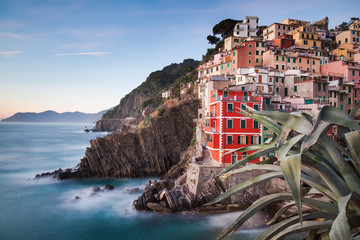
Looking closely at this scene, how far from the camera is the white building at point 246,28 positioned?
2124 inches

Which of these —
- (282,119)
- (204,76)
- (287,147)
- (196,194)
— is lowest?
(196,194)

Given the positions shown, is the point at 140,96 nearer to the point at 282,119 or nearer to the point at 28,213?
the point at 28,213

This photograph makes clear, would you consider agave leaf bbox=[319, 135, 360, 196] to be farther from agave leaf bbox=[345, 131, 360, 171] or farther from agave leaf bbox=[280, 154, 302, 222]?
agave leaf bbox=[280, 154, 302, 222]

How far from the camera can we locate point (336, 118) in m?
3.10

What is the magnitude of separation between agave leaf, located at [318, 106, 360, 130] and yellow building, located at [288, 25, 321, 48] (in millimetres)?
50794

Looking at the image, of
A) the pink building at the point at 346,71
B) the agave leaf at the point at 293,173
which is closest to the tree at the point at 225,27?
the pink building at the point at 346,71

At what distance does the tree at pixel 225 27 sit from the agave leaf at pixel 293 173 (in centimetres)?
6317

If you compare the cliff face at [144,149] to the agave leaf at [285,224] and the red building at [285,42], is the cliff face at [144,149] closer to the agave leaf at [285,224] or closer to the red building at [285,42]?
the red building at [285,42]

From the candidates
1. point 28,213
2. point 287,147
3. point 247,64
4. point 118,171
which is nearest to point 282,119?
point 287,147

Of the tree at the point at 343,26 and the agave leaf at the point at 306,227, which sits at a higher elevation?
the tree at the point at 343,26

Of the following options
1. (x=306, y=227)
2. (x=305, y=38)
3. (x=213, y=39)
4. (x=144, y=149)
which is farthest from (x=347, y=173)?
(x=213, y=39)

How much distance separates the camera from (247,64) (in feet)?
138

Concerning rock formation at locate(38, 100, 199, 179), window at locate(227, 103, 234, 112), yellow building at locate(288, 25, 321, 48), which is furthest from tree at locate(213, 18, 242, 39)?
window at locate(227, 103, 234, 112)

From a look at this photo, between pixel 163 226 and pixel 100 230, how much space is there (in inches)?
215
